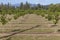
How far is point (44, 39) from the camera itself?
1875 cm

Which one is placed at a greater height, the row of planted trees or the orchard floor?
the orchard floor

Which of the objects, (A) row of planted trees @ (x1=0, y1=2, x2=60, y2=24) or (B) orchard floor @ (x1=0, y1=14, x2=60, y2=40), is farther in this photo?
(A) row of planted trees @ (x1=0, y1=2, x2=60, y2=24)

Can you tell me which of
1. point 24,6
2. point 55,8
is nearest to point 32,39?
point 55,8

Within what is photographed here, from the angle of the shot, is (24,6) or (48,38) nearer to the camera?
(48,38)

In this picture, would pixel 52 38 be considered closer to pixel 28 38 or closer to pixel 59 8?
pixel 28 38

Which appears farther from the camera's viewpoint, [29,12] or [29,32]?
[29,12]

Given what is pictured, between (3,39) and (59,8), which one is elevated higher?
(3,39)

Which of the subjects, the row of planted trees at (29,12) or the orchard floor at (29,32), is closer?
the orchard floor at (29,32)

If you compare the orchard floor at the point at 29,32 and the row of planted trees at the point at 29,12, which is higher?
the orchard floor at the point at 29,32

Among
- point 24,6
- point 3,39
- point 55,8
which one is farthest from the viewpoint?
point 24,6

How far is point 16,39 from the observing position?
18719 mm

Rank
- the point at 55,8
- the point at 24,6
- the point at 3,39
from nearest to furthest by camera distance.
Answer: the point at 3,39, the point at 55,8, the point at 24,6

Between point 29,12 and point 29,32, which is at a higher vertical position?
point 29,32

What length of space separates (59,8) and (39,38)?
8302cm
